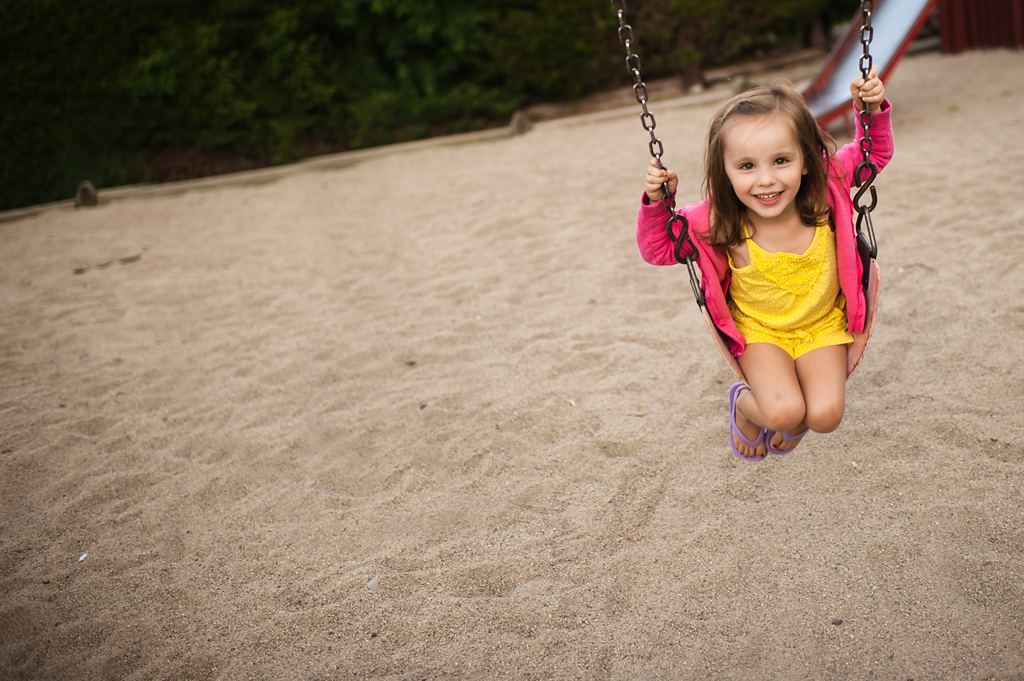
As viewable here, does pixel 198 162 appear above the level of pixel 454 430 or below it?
above

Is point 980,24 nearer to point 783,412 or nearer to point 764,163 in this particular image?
point 764,163

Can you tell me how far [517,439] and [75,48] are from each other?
29.6 feet

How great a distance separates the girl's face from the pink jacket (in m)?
0.14

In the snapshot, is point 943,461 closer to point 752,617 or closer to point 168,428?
point 752,617

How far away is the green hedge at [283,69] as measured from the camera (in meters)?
8.78

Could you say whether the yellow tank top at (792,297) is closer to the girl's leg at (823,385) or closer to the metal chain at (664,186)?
the girl's leg at (823,385)

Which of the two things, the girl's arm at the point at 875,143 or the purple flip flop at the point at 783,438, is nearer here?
the girl's arm at the point at 875,143

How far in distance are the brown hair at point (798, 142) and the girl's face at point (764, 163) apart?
0.02 metres

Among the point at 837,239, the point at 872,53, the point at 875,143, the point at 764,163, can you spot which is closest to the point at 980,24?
the point at 872,53

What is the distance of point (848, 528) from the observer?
211 centimetres

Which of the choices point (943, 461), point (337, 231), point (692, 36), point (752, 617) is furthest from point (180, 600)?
point (692, 36)

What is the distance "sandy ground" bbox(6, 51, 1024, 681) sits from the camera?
6.20ft

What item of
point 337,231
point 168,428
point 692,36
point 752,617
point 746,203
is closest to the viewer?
point 752,617

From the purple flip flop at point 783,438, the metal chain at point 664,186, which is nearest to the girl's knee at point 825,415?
the purple flip flop at point 783,438
